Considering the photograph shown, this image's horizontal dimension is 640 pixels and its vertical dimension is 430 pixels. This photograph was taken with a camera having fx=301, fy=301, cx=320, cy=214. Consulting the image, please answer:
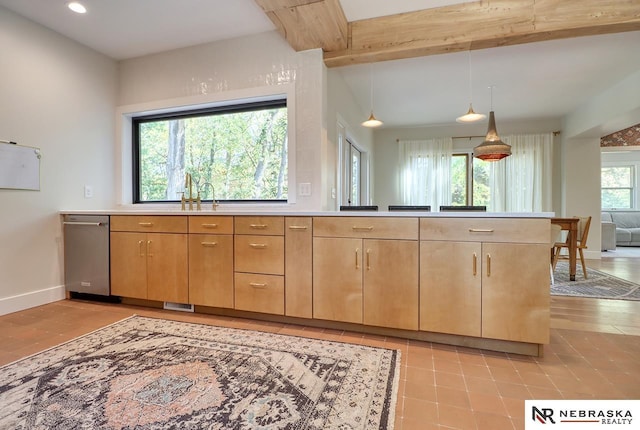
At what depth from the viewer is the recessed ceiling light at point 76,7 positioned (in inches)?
99.5

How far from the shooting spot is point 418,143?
21.4 ft

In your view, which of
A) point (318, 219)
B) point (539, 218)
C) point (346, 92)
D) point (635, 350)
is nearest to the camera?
point (539, 218)

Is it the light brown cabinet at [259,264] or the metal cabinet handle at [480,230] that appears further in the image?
the light brown cabinet at [259,264]

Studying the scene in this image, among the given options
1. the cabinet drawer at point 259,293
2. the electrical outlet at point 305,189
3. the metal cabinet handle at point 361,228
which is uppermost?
the electrical outlet at point 305,189

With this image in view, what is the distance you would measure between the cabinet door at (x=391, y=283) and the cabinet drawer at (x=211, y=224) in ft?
3.78

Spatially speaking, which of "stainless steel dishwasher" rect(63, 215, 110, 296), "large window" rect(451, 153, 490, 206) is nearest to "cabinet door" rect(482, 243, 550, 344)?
"stainless steel dishwasher" rect(63, 215, 110, 296)

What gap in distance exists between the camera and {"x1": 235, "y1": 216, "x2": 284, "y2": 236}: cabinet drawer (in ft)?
7.78

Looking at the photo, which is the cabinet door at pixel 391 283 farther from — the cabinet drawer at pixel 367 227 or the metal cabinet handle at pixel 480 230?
the metal cabinet handle at pixel 480 230

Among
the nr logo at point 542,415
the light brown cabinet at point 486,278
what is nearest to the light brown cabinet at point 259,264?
the light brown cabinet at point 486,278

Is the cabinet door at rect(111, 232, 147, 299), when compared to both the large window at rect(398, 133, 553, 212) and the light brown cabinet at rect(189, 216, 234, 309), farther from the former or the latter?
the large window at rect(398, 133, 553, 212)

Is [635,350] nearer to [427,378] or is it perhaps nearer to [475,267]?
[475,267]

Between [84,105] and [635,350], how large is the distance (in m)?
5.16

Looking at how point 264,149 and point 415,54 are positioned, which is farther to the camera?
point 264,149

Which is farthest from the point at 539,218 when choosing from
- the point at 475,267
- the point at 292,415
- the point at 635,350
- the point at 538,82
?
the point at 538,82
